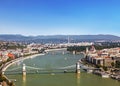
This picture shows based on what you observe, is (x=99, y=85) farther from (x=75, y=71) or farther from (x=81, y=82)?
(x=75, y=71)

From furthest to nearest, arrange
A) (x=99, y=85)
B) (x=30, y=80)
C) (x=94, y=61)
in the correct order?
(x=94, y=61), (x=30, y=80), (x=99, y=85)

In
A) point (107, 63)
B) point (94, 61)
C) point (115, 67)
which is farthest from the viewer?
point (94, 61)

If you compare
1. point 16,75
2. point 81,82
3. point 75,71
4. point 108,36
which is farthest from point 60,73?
point 108,36

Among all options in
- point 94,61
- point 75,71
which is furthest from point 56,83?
point 94,61

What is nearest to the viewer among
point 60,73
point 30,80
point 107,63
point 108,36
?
point 30,80

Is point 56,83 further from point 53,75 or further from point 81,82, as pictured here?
point 53,75

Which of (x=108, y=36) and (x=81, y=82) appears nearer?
(x=81, y=82)

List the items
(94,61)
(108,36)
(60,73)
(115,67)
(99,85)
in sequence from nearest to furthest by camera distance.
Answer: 1. (99,85)
2. (60,73)
3. (115,67)
4. (94,61)
5. (108,36)

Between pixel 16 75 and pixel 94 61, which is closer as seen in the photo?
pixel 16 75
